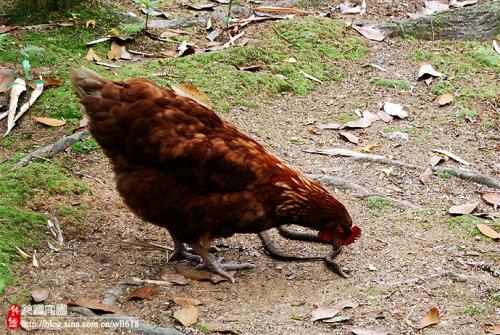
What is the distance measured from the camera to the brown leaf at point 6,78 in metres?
6.97

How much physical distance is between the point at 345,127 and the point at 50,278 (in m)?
3.72

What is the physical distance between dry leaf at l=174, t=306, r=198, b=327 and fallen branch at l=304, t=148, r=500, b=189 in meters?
2.83

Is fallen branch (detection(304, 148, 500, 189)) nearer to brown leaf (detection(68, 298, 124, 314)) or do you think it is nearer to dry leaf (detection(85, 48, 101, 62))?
dry leaf (detection(85, 48, 101, 62))

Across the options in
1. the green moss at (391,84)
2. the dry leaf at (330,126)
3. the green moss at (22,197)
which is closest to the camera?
the green moss at (22,197)

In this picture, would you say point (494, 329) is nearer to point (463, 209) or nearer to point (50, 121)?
point (463, 209)

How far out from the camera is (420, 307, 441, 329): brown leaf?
15.1 ft

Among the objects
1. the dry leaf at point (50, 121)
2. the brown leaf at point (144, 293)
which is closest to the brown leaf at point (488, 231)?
the brown leaf at point (144, 293)

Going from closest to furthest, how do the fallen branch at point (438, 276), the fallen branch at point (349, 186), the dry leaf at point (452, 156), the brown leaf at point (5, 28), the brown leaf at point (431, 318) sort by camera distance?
the brown leaf at point (431, 318) → the fallen branch at point (438, 276) → the fallen branch at point (349, 186) → the dry leaf at point (452, 156) → the brown leaf at point (5, 28)

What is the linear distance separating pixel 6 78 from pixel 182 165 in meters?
2.89

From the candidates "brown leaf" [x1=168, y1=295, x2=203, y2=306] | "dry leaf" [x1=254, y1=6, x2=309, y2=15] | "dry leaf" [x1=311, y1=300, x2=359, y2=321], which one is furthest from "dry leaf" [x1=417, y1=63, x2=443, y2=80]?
"brown leaf" [x1=168, y1=295, x2=203, y2=306]

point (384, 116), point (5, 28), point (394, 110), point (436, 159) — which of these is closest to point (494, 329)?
point (436, 159)

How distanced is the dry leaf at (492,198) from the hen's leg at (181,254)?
2646 millimetres

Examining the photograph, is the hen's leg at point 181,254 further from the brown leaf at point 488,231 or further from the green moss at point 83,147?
the brown leaf at point 488,231

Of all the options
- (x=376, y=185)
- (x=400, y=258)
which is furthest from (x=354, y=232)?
(x=376, y=185)
